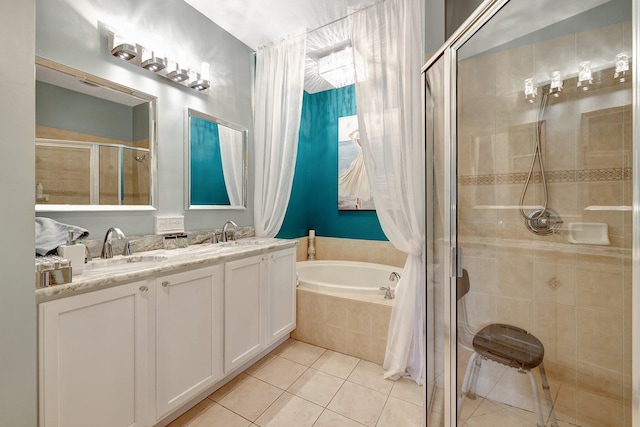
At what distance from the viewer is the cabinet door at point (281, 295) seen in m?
1.98

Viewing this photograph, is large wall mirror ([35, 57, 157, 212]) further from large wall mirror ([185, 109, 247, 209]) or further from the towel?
large wall mirror ([185, 109, 247, 209])

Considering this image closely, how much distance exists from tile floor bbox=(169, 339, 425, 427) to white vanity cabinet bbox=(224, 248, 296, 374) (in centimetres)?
20

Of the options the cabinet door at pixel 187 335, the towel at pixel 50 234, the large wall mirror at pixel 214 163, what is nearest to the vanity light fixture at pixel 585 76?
the cabinet door at pixel 187 335

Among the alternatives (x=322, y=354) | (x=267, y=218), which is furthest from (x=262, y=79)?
(x=322, y=354)

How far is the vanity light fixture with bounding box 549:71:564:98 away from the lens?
1.38m

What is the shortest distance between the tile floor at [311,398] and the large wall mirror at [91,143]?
137cm

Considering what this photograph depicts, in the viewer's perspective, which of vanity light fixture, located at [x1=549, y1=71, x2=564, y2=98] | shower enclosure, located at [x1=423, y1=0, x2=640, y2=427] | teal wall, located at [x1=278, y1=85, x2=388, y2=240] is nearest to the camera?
→ shower enclosure, located at [x1=423, y1=0, x2=640, y2=427]

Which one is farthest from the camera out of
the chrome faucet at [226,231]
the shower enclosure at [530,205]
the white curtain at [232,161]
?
the white curtain at [232,161]

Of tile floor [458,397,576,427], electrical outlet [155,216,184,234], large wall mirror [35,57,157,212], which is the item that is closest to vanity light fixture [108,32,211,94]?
large wall mirror [35,57,157,212]

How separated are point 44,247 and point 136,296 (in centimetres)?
44

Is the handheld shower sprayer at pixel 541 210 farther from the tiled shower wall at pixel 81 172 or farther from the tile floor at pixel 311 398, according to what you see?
the tiled shower wall at pixel 81 172

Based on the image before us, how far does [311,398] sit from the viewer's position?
5.37 feet

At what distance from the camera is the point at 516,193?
4.97 ft

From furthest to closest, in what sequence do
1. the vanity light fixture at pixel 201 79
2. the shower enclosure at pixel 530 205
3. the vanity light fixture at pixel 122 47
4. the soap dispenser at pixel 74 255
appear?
the vanity light fixture at pixel 201 79
the vanity light fixture at pixel 122 47
the shower enclosure at pixel 530 205
the soap dispenser at pixel 74 255
